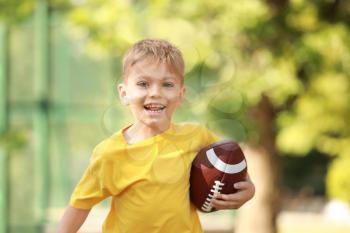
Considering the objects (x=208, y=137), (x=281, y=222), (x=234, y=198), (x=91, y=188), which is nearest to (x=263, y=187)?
(x=281, y=222)

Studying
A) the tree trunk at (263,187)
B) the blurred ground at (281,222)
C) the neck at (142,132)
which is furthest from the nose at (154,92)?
the tree trunk at (263,187)

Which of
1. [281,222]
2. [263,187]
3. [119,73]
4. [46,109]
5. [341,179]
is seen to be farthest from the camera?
[281,222]

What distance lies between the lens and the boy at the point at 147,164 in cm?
335

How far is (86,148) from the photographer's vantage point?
1064 cm

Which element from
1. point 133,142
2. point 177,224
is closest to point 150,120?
point 133,142

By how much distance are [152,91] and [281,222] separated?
13.7m

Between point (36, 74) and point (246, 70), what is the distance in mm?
2527

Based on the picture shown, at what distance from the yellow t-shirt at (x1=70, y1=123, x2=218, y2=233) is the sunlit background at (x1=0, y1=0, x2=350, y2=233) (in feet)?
15.7

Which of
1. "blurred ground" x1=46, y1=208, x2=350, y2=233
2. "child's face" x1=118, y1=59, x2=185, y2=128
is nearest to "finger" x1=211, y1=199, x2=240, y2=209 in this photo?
"child's face" x1=118, y1=59, x2=185, y2=128

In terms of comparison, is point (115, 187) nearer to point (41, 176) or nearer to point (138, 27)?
point (138, 27)

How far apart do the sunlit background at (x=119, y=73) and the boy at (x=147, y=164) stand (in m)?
4.74

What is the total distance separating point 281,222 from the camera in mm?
16766

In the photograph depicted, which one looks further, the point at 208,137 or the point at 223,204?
the point at 208,137

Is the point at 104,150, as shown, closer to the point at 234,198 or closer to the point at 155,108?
the point at 155,108
